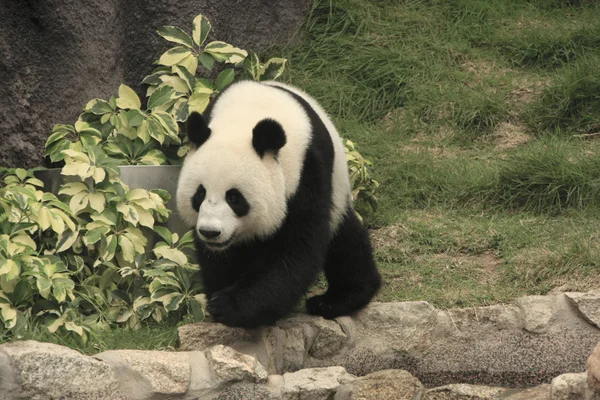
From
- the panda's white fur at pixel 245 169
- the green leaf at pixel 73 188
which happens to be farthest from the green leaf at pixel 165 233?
the panda's white fur at pixel 245 169

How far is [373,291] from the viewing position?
17.6ft

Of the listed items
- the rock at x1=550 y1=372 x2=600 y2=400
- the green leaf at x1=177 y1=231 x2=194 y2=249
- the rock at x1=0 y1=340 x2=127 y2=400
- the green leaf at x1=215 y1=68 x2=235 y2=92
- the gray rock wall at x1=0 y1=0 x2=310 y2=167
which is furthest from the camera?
the green leaf at x1=215 y1=68 x2=235 y2=92

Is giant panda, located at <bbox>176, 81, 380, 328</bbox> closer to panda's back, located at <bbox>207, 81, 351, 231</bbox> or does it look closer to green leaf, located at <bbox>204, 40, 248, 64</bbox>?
panda's back, located at <bbox>207, 81, 351, 231</bbox>

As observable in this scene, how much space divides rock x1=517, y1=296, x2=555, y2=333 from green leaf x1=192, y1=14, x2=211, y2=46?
297 cm

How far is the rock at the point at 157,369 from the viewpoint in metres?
3.91

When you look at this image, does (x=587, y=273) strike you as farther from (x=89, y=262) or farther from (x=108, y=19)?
(x=108, y=19)

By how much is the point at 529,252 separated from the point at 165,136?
8.24ft

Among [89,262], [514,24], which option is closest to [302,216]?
[89,262]

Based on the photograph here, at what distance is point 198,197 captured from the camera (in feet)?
14.9

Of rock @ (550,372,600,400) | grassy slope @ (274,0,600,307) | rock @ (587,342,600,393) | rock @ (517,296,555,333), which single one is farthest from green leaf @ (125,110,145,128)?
rock @ (587,342,600,393)

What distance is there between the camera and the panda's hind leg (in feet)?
17.2

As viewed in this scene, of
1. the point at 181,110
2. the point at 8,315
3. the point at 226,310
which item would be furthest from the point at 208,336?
the point at 181,110

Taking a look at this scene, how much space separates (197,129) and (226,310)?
35.3 inches

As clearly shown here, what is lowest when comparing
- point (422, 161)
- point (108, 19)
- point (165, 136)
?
point (422, 161)
